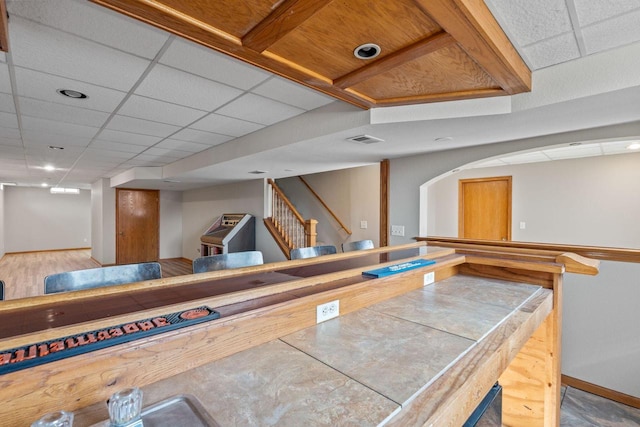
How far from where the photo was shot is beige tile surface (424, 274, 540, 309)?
1.65 metres

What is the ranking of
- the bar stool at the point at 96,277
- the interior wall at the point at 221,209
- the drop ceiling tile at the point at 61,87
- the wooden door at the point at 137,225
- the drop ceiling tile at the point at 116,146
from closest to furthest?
the bar stool at the point at 96,277 → the drop ceiling tile at the point at 61,87 → the drop ceiling tile at the point at 116,146 → the interior wall at the point at 221,209 → the wooden door at the point at 137,225

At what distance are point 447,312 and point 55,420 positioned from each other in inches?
55.4

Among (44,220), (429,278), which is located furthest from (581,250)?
(44,220)

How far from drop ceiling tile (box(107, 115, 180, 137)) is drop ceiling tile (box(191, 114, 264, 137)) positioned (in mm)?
306

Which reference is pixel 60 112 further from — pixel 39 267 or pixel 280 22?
pixel 39 267

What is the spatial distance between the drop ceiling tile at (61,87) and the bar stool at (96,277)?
1295 mm

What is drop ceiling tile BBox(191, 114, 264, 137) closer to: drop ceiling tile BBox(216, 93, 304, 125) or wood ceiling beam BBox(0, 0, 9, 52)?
drop ceiling tile BBox(216, 93, 304, 125)

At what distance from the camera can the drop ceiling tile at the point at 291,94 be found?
83.0 inches

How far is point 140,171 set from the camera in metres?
5.67

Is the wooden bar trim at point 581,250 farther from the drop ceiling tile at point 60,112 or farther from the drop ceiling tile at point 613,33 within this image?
the drop ceiling tile at point 60,112

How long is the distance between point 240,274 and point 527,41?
1.88m

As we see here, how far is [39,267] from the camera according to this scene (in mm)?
7488

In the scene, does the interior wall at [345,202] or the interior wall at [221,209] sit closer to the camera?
the interior wall at [345,202]

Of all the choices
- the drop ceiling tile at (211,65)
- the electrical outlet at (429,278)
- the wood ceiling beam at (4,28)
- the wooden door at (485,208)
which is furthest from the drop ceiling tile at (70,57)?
the wooden door at (485,208)
